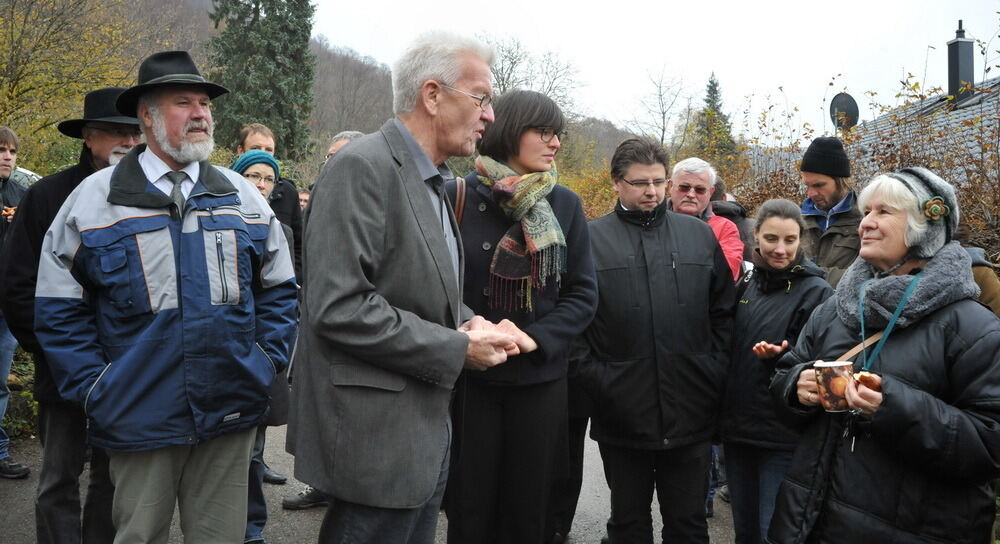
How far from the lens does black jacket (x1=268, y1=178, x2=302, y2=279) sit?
5.36 metres

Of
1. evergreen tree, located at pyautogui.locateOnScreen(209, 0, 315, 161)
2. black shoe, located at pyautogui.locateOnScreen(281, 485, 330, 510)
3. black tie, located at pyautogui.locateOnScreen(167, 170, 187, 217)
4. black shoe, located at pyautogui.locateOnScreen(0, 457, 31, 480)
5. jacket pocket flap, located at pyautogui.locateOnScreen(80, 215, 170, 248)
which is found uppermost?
evergreen tree, located at pyautogui.locateOnScreen(209, 0, 315, 161)

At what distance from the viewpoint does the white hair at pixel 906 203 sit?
8.79ft

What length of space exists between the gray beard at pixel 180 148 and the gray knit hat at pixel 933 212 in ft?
8.76

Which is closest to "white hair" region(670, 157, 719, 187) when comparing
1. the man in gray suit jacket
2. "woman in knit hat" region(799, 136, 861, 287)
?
"woman in knit hat" region(799, 136, 861, 287)

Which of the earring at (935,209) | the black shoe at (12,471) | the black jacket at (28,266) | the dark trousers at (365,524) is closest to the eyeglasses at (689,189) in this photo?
the earring at (935,209)

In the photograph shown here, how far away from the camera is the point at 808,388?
269cm

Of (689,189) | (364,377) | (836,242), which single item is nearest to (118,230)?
(364,377)

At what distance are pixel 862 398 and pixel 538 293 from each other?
4.26 feet

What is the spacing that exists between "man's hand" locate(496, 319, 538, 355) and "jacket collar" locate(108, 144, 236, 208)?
3.92ft

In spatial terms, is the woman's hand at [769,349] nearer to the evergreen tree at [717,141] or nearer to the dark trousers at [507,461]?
the dark trousers at [507,461]

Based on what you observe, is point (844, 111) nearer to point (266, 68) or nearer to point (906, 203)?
point (906, 203)

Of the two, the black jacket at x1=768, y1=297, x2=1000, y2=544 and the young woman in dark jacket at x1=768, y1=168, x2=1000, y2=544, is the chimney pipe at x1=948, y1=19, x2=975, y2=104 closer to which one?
the young woman in dark jacket at x1=768, y1=168, x2=1000, y2=544

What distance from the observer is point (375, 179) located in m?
2.21

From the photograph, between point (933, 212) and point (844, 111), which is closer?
point (933, 212)
